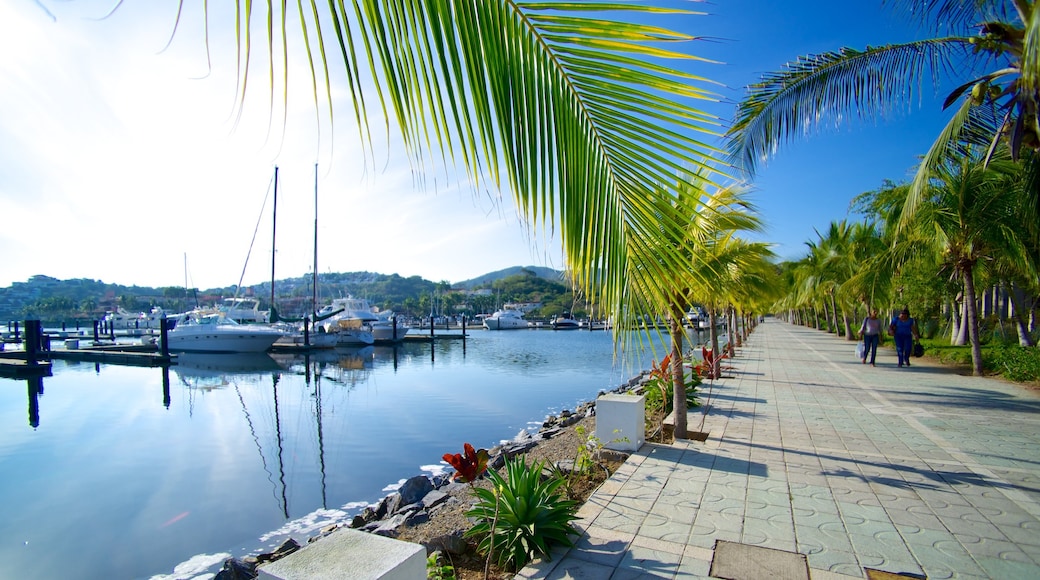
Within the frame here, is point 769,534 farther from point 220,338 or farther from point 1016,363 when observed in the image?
point 220,338

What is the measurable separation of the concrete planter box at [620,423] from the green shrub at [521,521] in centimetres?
243

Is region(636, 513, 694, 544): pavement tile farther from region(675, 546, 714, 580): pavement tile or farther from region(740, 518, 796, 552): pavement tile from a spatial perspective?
region(740, 518, 796, 552): pavement tile

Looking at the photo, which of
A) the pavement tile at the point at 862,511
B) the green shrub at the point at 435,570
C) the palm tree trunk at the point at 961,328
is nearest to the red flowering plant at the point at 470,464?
the green shrub at the point at 435,570

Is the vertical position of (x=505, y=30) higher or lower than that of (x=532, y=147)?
higher

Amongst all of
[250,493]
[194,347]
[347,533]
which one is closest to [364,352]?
[194,347]

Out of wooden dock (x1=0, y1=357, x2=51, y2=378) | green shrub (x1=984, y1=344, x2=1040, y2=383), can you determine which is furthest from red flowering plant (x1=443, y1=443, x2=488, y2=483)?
wooden dock (x1=0, y1=357, x2=51, y2=378)

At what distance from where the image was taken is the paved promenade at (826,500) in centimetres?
341

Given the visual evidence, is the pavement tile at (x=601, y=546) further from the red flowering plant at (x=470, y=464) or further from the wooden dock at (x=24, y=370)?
the wooden dock at (x=24, y=370)

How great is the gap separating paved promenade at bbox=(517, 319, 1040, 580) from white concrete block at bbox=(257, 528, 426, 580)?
1194 millimetres

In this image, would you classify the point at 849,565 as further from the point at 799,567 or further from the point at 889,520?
the point at 889,520

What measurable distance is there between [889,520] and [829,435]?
3.16 meters

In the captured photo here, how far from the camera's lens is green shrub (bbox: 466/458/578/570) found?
3.61 m

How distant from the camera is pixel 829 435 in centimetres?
703

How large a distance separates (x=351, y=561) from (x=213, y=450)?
11.0 meters
